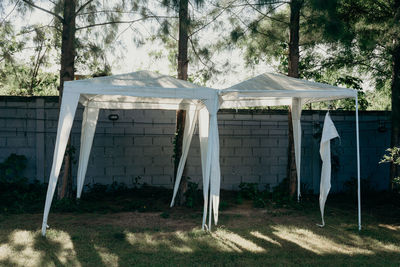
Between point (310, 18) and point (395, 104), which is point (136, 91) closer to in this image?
point (310, 18)

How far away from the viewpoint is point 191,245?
13.5 feet

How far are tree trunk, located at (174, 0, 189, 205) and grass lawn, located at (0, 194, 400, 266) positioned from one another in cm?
46

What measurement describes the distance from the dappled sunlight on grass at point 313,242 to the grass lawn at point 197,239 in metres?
0.01

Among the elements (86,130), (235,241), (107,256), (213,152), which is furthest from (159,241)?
(86,130)

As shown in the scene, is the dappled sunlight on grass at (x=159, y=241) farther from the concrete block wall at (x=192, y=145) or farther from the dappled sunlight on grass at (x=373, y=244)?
the concrete block wall at (x=192, y=145)

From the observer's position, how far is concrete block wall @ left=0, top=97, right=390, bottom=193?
21.2 feet

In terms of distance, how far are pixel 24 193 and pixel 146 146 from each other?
215 cm

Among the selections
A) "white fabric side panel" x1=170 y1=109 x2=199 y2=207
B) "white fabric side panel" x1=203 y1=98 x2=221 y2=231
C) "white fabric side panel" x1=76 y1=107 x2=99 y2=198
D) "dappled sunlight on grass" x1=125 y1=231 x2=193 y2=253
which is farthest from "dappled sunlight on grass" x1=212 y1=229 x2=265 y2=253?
"white fabric side panel" x1=76 y1=107 x2=99 y2=198

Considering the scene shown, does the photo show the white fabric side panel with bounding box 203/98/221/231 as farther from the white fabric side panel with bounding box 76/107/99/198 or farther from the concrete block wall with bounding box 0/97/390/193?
the concrete block wall with bounding box 0/97/390/193

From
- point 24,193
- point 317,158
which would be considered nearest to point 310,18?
point 317,158

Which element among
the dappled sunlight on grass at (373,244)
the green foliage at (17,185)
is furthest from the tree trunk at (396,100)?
the green foliage at (17,185)

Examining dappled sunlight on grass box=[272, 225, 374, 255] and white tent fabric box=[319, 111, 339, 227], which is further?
white tent fabric box=[319, 111, 339, 227]

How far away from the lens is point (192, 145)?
23.0ft

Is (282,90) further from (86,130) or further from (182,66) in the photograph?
(86,130)
